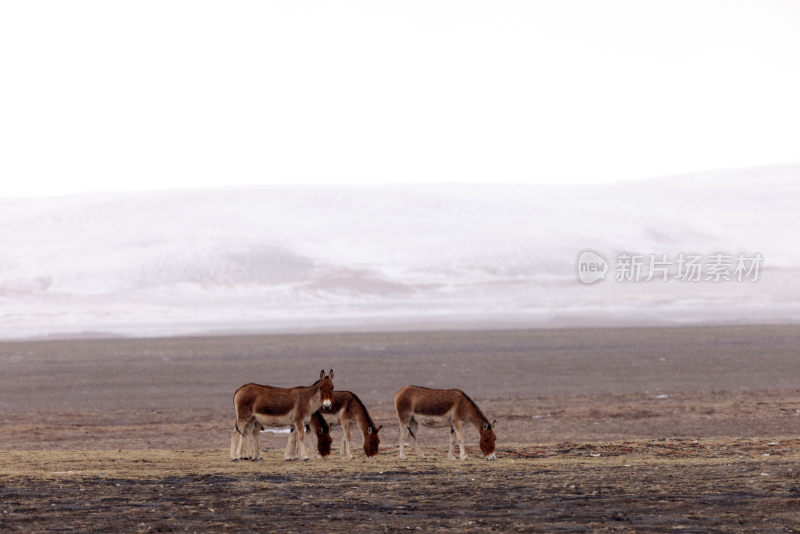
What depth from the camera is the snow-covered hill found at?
6938cm

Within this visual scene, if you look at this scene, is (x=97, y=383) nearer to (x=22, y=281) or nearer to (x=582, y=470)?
(x=582, y=470)

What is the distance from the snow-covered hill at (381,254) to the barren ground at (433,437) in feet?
53.8

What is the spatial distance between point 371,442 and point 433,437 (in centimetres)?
636

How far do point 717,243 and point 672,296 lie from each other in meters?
28.4

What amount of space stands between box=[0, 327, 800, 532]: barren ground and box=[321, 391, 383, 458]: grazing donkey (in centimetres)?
35

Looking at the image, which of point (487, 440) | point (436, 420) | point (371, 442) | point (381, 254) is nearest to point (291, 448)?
point (371, 442)

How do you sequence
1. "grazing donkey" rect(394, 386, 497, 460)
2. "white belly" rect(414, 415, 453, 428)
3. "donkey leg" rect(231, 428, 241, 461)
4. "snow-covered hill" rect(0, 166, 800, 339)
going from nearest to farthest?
"grazing donkey" rect(394, 386, 497, 460) < "white belly" rect(414, 415, 453, 428) < "donkey leg" rect(231, 428, 241, 461) < "snow-covered hill" rect(0, 166, 800, 339)

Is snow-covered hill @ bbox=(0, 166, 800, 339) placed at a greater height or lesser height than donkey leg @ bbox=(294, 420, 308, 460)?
greater

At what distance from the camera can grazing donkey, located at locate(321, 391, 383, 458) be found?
17.2 metres

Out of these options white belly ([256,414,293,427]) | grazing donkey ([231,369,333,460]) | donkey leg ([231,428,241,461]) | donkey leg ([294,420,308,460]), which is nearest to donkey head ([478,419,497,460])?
grazing donkey ([231,369,333,460])

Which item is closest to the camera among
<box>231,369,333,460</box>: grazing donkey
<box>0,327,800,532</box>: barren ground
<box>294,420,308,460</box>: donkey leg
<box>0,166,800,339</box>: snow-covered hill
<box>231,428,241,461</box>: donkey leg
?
<box>0,327,800,532</box>: barren ground

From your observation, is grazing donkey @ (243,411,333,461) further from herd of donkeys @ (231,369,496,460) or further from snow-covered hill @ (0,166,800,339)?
snow-covered hill @ (0,166,800,339)

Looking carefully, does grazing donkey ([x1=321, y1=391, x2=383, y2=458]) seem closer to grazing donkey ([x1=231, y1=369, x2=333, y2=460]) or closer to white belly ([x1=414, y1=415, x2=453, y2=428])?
grazing donkey ([x1=231, y1=369, x2=333, y2=460])

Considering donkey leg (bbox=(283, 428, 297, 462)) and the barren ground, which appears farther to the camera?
donkey leg (bbox=(283, 428, 297, 462))
